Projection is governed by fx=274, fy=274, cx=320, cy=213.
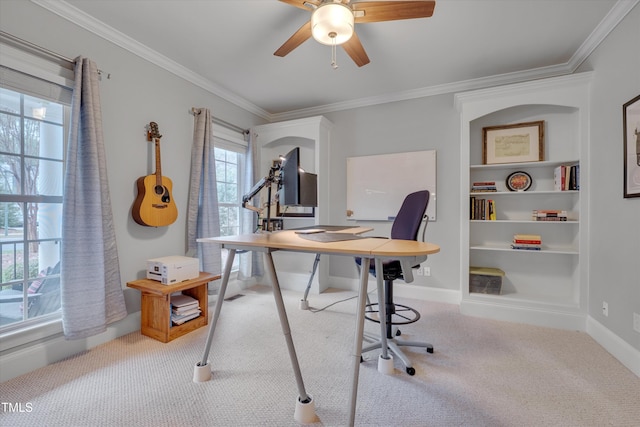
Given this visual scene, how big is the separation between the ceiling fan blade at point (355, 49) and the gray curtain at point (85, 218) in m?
1.84

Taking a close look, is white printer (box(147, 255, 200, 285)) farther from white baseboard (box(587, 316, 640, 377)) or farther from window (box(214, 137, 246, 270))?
white baseboard (box(587, 316, 640, 377))

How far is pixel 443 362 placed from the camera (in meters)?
1.87

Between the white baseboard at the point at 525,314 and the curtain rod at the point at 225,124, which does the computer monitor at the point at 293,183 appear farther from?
the white baseboard at the point at 525,314

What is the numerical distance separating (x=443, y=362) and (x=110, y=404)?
6.56ft

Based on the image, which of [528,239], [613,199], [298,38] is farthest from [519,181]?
[298,38]

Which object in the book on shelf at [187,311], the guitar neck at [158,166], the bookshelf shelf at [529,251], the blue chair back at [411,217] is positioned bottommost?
the book on shelf at [187,311]

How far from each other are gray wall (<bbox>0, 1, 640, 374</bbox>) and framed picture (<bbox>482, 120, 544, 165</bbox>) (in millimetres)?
322

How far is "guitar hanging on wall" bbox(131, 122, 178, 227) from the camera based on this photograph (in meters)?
2.33

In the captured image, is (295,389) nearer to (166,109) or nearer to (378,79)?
(166,109)

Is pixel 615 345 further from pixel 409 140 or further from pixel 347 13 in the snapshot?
pixel 347 13

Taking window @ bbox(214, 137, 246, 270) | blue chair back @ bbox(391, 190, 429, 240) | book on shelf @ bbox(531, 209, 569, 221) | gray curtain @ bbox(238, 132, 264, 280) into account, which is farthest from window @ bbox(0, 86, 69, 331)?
book on shelf @ bbox(531, 209, 569, 221)

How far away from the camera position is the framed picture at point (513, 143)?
278 centimetres

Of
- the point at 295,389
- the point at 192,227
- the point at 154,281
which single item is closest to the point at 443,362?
the point at 295,389

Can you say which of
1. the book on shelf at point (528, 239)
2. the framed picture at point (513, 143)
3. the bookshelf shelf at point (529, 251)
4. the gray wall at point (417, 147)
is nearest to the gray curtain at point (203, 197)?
the gray wall at point (417, 147)
